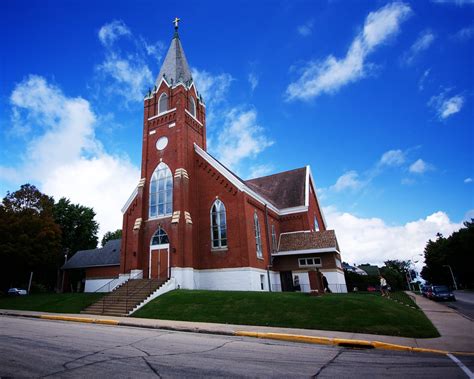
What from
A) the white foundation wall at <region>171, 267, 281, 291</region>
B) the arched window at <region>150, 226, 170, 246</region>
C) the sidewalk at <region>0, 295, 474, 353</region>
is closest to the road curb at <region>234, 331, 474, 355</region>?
the sidewalk at <region>0, 295, 474, 353</region>

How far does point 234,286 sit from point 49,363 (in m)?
16.6

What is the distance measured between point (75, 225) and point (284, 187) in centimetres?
4078

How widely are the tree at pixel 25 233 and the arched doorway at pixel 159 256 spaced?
44.7ft

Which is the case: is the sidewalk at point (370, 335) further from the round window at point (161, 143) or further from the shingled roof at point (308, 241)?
the round window at point (161, 143)

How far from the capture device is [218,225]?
24172 mm

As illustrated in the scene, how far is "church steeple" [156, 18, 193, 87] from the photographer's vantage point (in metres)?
29.7

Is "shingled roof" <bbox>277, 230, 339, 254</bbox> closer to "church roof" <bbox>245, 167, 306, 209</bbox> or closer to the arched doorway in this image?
"church roof" <bbox>245, 167, 306, 209</bbox>

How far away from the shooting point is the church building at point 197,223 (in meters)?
22.8

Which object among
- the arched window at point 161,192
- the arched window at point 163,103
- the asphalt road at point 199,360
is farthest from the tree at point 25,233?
the asphalt road at point 199,360

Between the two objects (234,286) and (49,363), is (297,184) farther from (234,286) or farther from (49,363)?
(49,363)

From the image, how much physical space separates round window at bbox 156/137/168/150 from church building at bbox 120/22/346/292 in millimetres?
101

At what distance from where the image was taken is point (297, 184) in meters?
35.0

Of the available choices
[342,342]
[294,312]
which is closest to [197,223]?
[294,312]

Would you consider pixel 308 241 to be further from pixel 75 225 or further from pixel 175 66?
pixel 75 225
